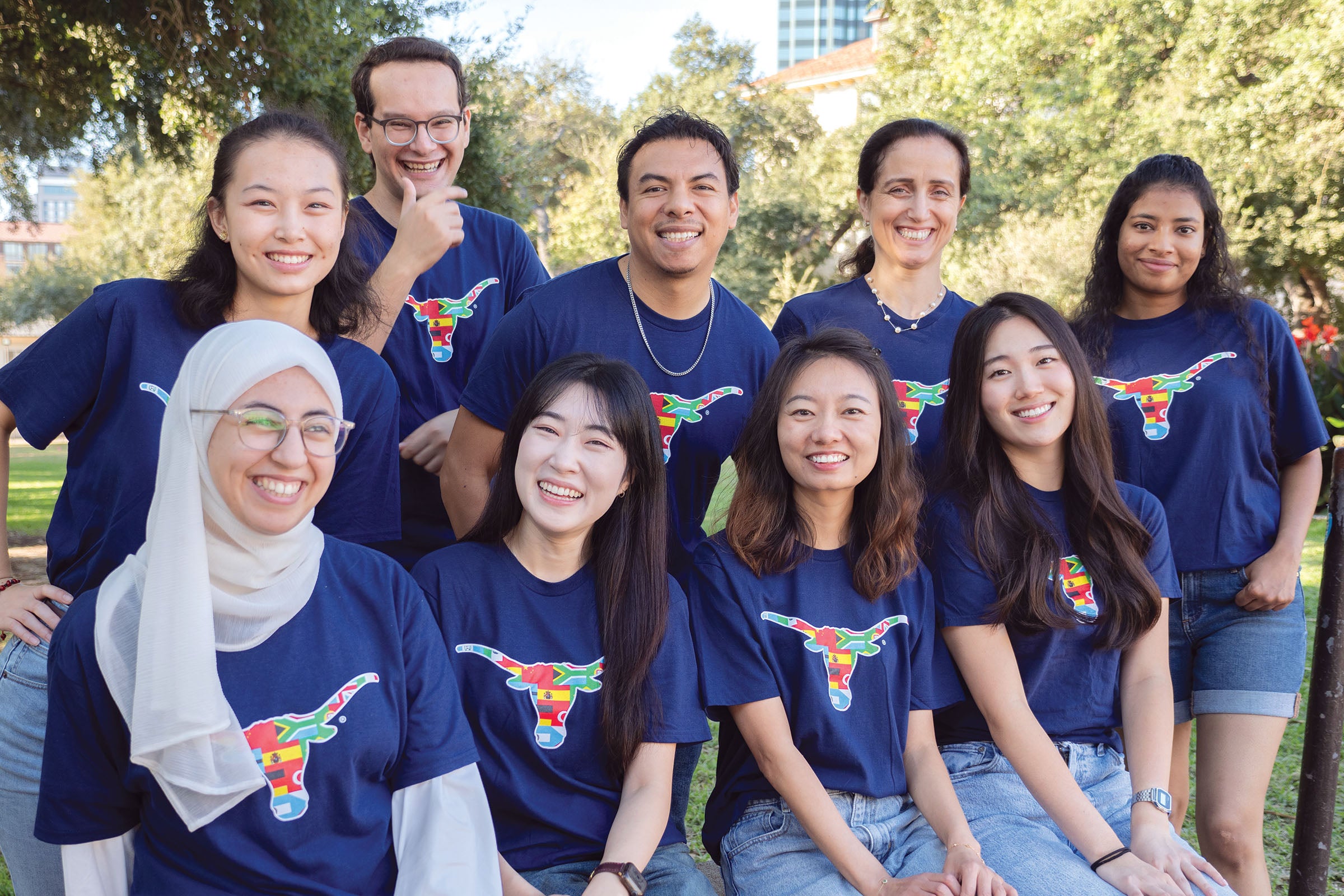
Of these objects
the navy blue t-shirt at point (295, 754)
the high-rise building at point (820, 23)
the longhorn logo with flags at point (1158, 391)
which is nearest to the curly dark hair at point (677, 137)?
the longhorn logo with flags at point (1158, 391)

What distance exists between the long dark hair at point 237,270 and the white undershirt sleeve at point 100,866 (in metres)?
1.23

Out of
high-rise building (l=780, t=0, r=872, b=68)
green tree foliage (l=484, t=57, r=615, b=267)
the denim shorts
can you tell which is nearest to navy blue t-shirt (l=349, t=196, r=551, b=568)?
the denim shorts

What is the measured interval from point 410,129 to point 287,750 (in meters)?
2.16

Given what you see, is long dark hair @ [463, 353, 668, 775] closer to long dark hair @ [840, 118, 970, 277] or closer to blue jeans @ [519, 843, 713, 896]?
blue jeans @ [519, 843, 713, 896]

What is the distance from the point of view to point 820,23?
123500 mm

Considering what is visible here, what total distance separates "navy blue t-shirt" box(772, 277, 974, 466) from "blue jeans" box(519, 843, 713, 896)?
146 cm

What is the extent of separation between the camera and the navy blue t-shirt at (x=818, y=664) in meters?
2.75

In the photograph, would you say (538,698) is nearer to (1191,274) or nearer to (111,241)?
(1191,274)

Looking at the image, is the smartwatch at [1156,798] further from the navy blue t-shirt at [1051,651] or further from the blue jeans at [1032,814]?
the navy blue t-shirt at [1051,651]

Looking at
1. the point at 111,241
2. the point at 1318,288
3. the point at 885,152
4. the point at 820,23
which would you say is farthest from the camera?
the point at 820,23

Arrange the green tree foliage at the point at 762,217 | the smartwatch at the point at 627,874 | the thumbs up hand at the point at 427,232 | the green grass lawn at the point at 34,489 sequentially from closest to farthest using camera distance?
the smartwatch at the point at 627,874, the thumbs up hand at the point at 427,232, the green grass lawn at the point at 34,489, the green tree foliage at the point at 762,217

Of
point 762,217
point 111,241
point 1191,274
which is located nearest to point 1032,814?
point 1191,274

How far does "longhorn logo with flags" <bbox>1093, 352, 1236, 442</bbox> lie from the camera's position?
342 centimetres

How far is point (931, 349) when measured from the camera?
3500 millimetres
